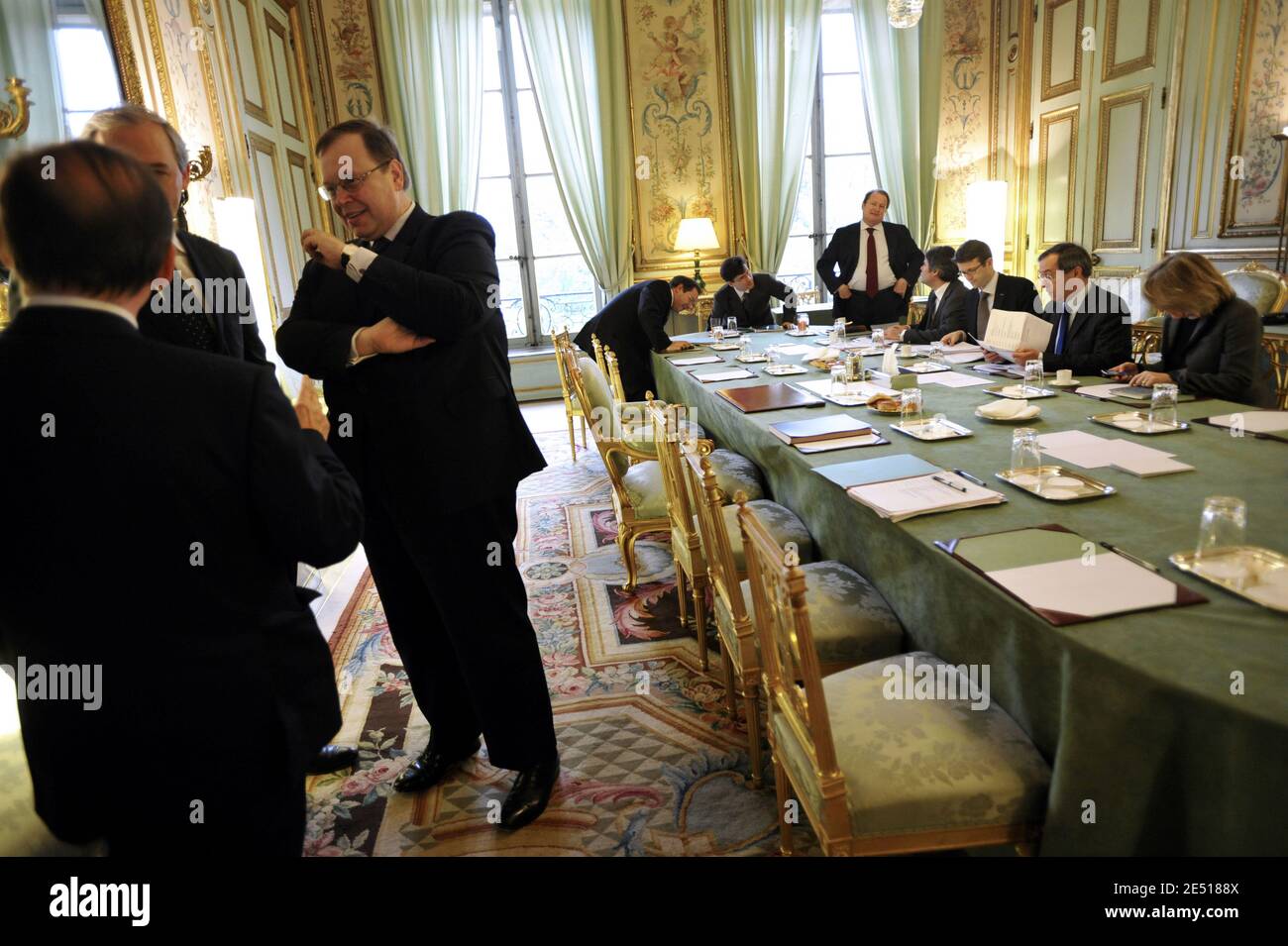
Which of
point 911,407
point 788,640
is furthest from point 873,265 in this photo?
point 788,640

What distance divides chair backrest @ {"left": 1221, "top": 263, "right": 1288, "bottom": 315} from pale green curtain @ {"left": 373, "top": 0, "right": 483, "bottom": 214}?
5437mm

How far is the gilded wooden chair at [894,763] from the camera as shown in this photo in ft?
4.12

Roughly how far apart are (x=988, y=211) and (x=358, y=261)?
635 cm

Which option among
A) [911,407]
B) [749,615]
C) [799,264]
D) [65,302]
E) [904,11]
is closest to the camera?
[65,302]

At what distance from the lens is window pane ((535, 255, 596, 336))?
7.08 meters

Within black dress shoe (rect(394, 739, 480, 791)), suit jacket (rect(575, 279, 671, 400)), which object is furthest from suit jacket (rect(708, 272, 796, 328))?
black dress shoe (rect(394, 739, 480, 791))

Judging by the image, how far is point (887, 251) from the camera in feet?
18.7

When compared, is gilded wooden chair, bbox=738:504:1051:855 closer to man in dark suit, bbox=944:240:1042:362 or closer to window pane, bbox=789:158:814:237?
man in dark suit, bbox=944:240:1042:362

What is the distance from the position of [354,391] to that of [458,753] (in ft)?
3.57

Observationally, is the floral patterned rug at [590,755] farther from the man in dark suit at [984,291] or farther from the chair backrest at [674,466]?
the man in dark suit at [984,291]

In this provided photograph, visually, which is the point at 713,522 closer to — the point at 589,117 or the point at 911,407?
the point at 911,407

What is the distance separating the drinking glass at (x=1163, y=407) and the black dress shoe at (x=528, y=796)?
1909mm

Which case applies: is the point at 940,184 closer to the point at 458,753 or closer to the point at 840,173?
the point at 840,173

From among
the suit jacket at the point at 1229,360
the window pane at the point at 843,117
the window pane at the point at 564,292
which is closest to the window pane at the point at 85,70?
the suit jacket at the point at 1229,360
